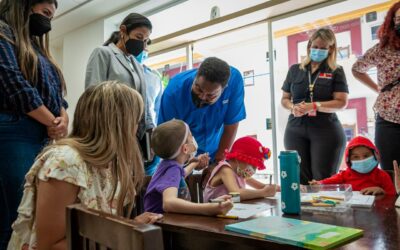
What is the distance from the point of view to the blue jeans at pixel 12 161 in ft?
4.47

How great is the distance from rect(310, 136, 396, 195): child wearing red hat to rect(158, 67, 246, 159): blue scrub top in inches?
27.2

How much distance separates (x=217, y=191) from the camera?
1696 millimetres

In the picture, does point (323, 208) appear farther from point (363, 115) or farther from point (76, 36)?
point (76, 36)

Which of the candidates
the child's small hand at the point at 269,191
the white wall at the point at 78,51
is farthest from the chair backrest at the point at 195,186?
the white wall at the point at 78,51

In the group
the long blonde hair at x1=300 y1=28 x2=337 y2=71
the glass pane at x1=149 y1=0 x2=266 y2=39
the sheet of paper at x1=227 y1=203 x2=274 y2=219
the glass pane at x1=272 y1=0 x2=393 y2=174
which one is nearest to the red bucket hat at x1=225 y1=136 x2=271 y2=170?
the sheet of paper at x1=227 y1=203 x2=274 y2=219

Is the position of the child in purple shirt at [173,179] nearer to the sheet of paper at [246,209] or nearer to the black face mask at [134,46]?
the sheet of paper at [246,209]

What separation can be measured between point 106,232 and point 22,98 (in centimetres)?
104

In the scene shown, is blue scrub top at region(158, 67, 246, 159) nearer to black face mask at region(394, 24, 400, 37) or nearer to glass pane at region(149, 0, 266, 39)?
black face mask at region(394, 24, 400, 37)

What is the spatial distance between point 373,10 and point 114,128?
10.3 feet

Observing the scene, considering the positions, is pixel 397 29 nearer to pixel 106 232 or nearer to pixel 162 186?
pixel 162 186

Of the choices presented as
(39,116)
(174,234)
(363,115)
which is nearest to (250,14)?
(363,115)

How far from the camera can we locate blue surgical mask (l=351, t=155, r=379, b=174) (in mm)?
1730

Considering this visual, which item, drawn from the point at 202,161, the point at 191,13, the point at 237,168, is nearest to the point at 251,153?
the point at 237,168

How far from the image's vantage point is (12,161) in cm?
138
